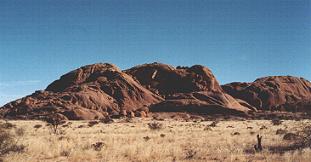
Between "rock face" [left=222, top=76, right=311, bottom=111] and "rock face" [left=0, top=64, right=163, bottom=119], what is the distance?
76.7 ft

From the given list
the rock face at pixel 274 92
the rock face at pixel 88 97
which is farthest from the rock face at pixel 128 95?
the rock face at pixel 274 92

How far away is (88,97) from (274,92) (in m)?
48.4

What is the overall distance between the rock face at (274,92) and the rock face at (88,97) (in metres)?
23.4

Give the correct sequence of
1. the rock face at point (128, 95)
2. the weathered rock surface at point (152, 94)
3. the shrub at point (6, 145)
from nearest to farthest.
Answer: the shrub at point (6, 145)
the rock face at point (128, 95)
the weathered rock surface at point (152, 94)

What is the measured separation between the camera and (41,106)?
8875 cm

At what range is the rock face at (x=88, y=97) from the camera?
86.0 meters

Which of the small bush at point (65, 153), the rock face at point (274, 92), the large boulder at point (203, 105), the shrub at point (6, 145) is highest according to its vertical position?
the rock face at point (274, 92)

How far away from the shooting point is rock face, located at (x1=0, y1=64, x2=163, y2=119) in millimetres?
86000

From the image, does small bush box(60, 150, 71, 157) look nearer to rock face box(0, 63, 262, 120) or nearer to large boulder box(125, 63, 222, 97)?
rock face box(0, 63, 262, 120)

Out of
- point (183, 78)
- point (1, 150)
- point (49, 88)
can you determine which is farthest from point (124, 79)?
point (1, 150)

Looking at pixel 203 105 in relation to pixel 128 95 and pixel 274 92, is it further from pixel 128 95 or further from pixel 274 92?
pixel 274 92

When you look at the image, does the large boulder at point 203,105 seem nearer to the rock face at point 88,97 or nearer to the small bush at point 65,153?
the rock face at point 88,97

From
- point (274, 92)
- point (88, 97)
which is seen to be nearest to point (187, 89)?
point (274, 92)

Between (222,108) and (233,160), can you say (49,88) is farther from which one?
(233,160)
